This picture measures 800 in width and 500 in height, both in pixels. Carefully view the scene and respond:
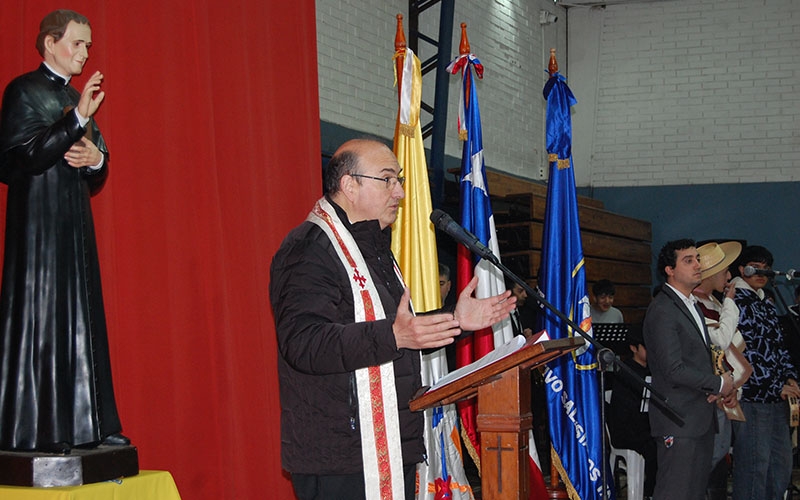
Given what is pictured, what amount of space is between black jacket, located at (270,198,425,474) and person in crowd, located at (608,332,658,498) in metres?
3.04

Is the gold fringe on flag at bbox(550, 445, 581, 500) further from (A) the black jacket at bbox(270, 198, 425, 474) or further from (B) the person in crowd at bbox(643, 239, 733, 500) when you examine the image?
(A) the black jacket at bbox(270, 198, 425, 474)

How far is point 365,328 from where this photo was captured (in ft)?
6.61

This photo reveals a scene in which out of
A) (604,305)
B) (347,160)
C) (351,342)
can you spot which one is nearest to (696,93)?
(604,305)

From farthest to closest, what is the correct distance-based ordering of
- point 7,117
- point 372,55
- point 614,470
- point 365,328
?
point 372,55 → point 614,470 → point 7,117 → point 365,328

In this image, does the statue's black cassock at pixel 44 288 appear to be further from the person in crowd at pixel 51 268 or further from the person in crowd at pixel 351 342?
the person in crowd at pixel 351 342

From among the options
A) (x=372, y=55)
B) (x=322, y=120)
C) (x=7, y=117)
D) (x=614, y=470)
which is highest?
(x=372, y=55)

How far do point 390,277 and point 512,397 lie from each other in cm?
47

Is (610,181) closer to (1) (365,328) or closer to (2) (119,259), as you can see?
(2) (119,259)

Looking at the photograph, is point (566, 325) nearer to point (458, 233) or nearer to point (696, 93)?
point (458, 233)

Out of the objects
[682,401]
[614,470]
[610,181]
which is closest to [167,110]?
[682,401]

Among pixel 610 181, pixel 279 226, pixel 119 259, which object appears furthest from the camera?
pixel 610 181

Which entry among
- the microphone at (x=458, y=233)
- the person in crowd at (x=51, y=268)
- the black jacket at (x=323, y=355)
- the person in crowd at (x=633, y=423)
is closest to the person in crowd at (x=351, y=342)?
the black jacket at (x=323, y=355)

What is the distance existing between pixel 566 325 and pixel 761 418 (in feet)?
3.89

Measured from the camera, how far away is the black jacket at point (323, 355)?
2.02 meters
